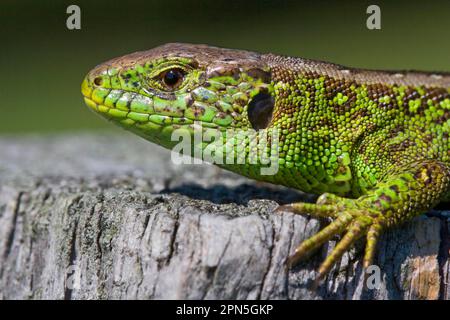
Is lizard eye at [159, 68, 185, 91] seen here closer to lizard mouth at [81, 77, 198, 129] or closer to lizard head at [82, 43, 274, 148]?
lizard head at [82, 43, 274, 148]

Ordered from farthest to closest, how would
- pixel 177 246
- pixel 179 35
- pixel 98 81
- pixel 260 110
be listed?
pixel 179 35, pixel 98 81, pixel 260 110, pixel 177 246

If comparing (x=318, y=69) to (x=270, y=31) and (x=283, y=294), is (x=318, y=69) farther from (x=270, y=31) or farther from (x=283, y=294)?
(x=270, y=31)

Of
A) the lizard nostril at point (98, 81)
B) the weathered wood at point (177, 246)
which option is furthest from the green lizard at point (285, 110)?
the weathered wood at point (177, 246)

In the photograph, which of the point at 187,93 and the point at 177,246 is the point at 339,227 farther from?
the point at 187,93

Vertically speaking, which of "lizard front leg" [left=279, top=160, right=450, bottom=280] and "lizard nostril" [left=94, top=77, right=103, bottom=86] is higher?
"lizard nostril" [left=94, top=77, right=103, bottom=86]

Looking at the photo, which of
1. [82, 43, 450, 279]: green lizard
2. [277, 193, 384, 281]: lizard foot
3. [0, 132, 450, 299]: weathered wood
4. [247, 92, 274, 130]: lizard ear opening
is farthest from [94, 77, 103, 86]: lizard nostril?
[277, 193, 384, 281]: lizard foot

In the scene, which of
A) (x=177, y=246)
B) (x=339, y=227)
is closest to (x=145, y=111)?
(x=177, y=246)

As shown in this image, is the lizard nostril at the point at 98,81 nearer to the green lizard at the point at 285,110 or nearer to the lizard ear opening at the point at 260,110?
the green lizard at the point at 285,110

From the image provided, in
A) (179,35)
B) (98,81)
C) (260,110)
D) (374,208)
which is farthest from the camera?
(179,35)

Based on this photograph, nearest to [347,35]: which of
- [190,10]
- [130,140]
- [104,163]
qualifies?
[190,10]
